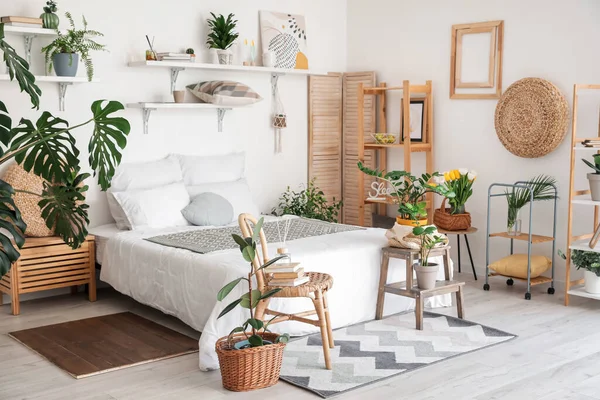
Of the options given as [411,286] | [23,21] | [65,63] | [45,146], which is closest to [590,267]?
[411,286]

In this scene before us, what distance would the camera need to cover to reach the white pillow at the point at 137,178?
5.55 meters

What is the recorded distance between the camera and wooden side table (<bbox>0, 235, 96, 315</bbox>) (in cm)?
500

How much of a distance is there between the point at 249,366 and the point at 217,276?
0.76 m

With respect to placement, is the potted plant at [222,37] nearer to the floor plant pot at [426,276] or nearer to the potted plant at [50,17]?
the potted plant at [50,17]

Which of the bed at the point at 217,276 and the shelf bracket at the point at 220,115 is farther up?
the shelf bracket at the point at 220,115

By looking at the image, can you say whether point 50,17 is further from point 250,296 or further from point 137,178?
point 250,296

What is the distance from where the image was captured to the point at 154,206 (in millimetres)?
5492

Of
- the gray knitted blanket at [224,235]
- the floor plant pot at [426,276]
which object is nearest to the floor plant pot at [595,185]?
the floor plant pot at [426,276]

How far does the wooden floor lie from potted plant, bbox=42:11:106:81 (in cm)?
176

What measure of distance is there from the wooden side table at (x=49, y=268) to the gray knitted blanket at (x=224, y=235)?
594mm

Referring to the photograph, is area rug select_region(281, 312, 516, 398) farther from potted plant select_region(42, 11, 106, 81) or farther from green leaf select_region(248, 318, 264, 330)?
potted plant select_region(42, 11, 106, 81)

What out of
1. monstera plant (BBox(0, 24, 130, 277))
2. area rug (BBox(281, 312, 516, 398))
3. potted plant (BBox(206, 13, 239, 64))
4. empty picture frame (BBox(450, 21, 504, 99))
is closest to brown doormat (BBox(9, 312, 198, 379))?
monstera plant (BBox(0, 24, 130, 277))

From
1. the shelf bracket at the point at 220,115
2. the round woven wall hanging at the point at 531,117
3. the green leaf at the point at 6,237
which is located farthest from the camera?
the shelf bracket at the point at 220,115

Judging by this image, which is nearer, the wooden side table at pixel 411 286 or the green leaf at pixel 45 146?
the green leaf at pixel 45 146
